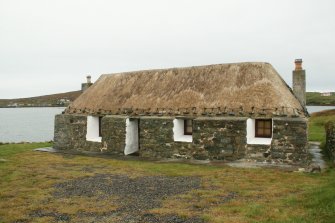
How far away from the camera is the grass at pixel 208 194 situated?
359 inches

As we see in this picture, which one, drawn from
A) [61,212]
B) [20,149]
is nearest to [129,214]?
[61,212]

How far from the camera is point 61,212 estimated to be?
9781mm

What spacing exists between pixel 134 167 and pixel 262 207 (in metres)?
8.48

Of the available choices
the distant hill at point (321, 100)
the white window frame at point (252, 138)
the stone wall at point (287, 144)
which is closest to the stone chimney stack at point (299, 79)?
the stone wall at point (287, 144)

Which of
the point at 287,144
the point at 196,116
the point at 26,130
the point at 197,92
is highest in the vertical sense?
the point at 197,92

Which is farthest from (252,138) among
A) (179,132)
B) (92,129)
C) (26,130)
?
(26,130)

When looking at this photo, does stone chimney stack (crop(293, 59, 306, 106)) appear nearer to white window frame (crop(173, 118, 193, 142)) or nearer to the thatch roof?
the thatch roof

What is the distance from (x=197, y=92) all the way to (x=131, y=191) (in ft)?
30.6

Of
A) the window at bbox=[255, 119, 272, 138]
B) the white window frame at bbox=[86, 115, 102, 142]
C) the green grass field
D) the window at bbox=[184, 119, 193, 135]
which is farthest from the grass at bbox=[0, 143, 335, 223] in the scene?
the white window frame at bbox=[86, 115, 102, 142]

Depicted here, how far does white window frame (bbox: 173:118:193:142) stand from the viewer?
19184 mm

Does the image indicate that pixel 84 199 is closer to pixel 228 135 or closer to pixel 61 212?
pixel 61 212

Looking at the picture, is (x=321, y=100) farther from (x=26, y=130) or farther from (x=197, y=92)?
(x=197, y=92)

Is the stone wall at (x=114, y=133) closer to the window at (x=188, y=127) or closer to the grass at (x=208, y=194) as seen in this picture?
the grass at (x=208, y=194)

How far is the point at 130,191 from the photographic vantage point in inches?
476
